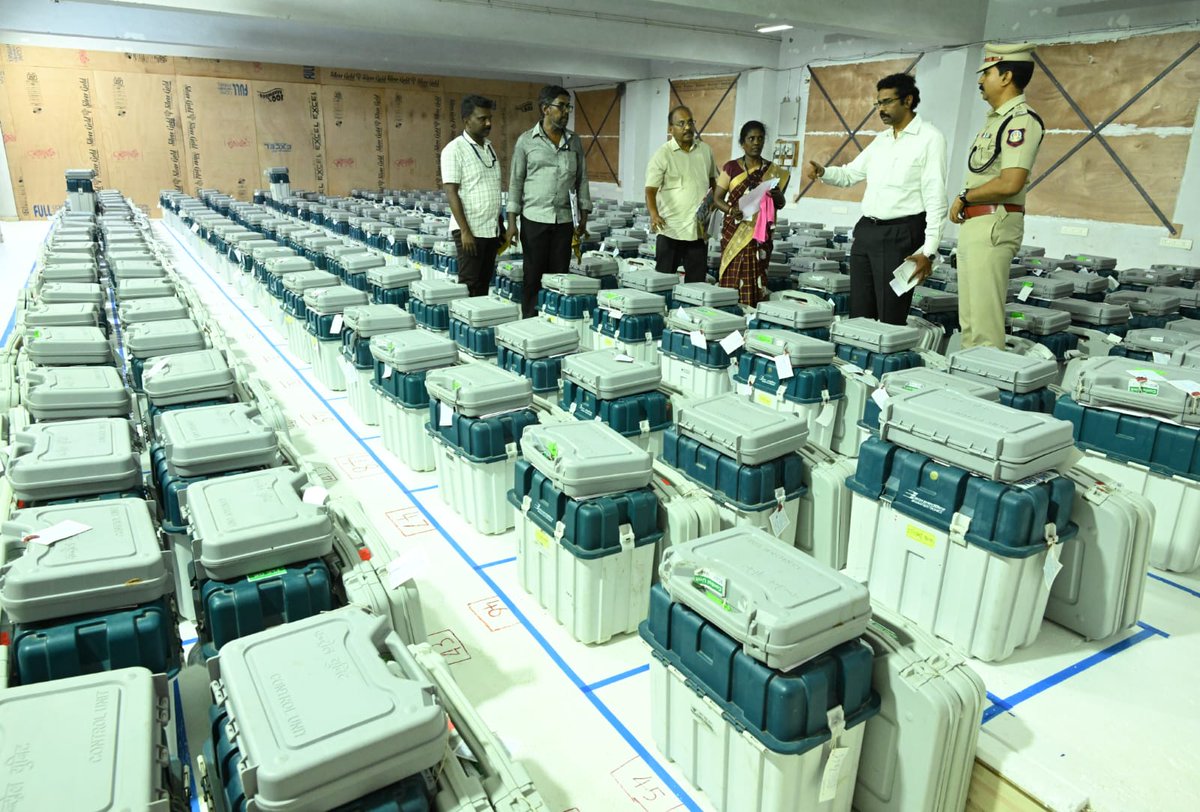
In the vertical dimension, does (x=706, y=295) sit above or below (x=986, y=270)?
below

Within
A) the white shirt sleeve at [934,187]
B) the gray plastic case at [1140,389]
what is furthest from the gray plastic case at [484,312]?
the gray plastic case at [1140,389]

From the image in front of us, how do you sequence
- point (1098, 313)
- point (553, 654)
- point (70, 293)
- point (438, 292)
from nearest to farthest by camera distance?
point (553, 654), point (70, 293), point (1098, 313), point (438, 292)

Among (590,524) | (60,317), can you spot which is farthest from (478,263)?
(590,524)

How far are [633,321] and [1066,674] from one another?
3561 mm

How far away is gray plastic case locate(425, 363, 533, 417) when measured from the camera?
11.5 ft

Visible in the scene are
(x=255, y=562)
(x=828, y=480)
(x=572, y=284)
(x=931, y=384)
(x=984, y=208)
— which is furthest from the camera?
(x=572, y=284)

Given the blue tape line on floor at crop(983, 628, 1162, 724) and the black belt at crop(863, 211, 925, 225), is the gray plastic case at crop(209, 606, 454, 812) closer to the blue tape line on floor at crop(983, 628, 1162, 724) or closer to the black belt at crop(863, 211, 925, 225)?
the blue tape line on floor at crop(983, 628, 1162, 724)

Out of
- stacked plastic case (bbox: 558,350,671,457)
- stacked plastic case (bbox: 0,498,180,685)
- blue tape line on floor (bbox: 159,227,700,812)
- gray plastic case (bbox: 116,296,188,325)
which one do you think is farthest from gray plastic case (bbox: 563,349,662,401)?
gray plastic case (bbox: 116,296,188,325)

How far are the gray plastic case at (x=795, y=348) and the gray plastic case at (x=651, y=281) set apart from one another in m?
1.91

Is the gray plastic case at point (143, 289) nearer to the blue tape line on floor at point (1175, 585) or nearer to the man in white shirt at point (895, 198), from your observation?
the man in white shirt at point (895, 198)

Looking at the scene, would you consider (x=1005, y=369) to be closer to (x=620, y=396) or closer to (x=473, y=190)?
(x=620, y=396)

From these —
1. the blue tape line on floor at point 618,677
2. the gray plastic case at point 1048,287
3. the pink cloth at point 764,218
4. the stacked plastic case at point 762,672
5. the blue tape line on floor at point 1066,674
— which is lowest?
the blue tape line on floor at point 618,677

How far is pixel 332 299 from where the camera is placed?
5539mm

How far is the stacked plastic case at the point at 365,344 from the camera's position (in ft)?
16.0
